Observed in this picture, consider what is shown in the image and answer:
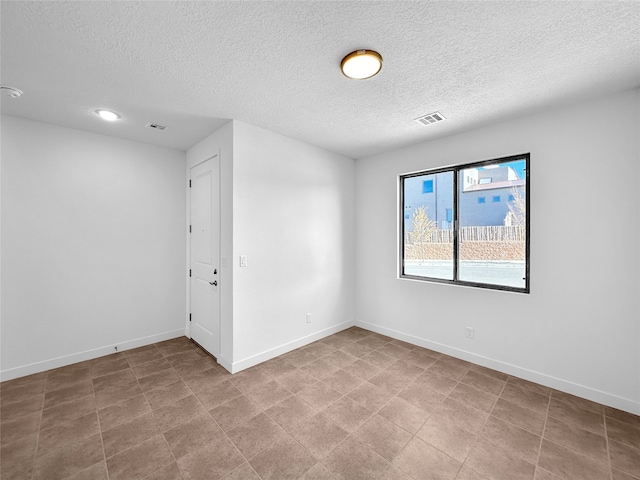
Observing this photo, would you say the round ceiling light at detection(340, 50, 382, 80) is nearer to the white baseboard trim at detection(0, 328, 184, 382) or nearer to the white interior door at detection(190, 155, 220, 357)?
the white interior door at detection(190, 155, 220, 357)

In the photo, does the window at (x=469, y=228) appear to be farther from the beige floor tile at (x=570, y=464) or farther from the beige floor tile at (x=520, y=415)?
the beige floor tile at (x=570, y=464)

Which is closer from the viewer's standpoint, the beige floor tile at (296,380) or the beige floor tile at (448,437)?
the beige floor tile at (448,437)

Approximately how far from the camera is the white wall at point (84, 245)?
2816mm

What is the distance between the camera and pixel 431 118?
9.41 feet

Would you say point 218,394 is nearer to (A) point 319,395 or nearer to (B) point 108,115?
(A) point 319,395

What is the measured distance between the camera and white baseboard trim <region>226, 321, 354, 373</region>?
9.68 feet

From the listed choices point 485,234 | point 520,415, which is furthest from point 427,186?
point 520,415

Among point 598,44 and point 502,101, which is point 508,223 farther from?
point 598,44

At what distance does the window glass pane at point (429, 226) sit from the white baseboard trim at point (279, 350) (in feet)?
4.63

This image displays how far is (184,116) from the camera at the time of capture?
9.24ft

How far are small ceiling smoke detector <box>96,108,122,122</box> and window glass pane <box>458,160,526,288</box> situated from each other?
157 inches

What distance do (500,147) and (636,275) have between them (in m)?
1.65

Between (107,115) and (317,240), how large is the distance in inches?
109

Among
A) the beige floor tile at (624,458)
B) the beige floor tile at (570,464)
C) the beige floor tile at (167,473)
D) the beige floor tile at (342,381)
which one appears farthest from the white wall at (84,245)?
the beige floor tile at (624,458)
